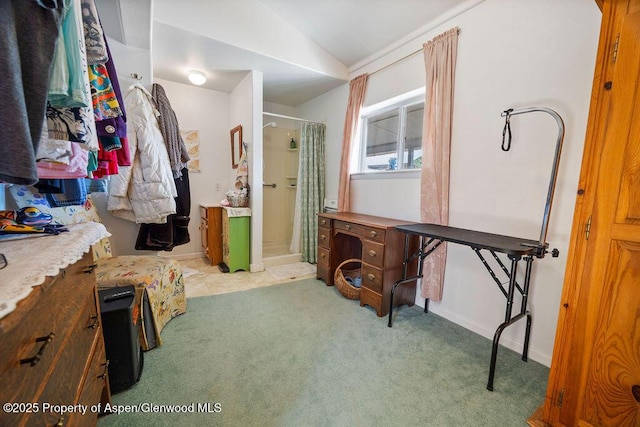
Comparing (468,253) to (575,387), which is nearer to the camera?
(575,387)

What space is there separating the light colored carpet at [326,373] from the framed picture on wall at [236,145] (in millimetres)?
1940

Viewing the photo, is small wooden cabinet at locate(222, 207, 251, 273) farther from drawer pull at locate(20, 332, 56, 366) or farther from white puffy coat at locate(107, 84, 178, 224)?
drawer pull at locate(20, 332, 56, 366)

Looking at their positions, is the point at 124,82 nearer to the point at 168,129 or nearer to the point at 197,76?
the point at 168,129

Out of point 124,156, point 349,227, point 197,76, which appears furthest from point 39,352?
point 197,76

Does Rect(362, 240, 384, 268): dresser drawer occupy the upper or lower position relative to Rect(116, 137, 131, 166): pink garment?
lower

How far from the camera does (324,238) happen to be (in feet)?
9.08

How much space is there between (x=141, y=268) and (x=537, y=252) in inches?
94.7

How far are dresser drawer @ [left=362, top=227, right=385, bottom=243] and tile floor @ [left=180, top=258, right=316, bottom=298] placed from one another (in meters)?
1.07

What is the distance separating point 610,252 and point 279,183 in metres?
3.54

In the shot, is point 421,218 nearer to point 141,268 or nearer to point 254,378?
point 254,378

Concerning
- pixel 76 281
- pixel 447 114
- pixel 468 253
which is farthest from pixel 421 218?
pixel 76 281

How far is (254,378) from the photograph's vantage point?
1.39 m

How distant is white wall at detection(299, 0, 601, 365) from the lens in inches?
56.9

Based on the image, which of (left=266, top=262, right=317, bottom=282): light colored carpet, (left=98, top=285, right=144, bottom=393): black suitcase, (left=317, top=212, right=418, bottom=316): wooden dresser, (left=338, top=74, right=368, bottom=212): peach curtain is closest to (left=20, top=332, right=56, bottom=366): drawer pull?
(left=98, top=285, right=144, bottom=393): black suitcase
